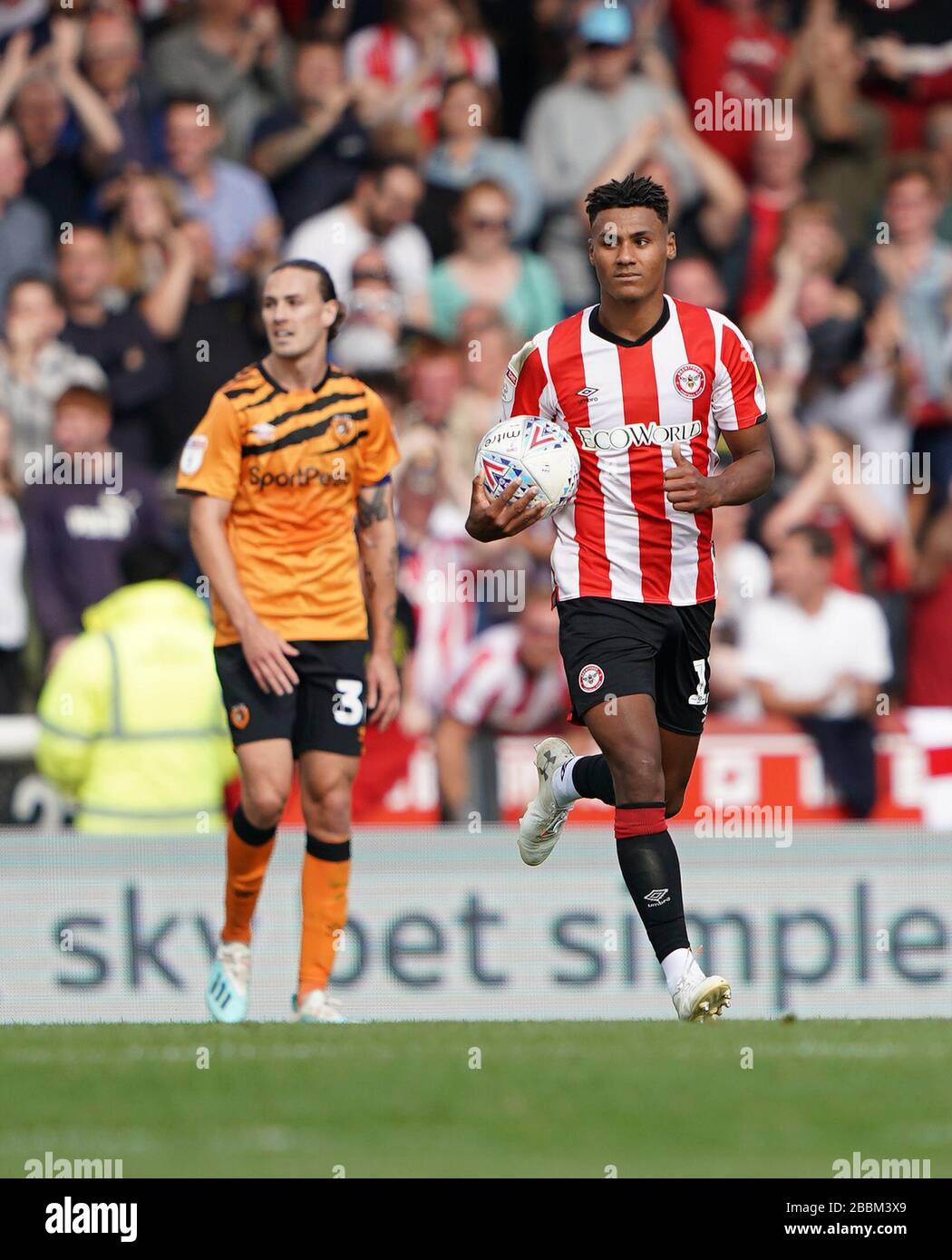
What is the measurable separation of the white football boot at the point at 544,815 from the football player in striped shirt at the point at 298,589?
0.59 metres

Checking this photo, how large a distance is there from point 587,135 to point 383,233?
5.00ft

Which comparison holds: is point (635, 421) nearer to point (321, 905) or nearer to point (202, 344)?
point (321, 905)

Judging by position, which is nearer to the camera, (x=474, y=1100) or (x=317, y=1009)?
(x=474, y=1100)

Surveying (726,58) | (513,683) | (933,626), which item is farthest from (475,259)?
(933,626)

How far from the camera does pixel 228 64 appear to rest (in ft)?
47.5

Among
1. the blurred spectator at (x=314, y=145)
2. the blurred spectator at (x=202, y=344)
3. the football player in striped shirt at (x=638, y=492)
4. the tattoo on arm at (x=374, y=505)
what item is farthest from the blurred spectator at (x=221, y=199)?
the football player in striped shirt at (x=638, y=492)

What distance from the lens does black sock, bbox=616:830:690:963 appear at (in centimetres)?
707

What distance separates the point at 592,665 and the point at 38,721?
417cm

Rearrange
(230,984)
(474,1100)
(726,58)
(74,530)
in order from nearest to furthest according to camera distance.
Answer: (474,1100), (230,984), (74,530), (726,58)

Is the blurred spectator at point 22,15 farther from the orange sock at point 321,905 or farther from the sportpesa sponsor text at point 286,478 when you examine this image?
the orange sock at point 321,905

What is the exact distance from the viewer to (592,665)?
7.25m

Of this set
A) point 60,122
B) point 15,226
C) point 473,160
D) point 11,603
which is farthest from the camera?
point 473,160

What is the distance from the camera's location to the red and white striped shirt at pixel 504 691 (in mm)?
12062

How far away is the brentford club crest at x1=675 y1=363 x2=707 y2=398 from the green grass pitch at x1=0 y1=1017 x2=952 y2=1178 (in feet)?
6.68
